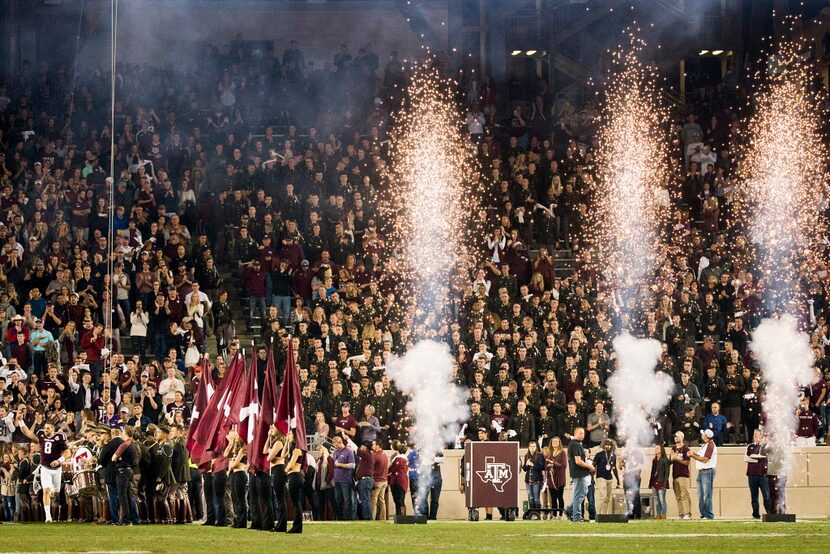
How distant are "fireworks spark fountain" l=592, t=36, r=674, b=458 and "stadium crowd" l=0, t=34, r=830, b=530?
0.39 metres

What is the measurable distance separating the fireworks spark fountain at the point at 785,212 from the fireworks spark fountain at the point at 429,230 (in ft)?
18.3

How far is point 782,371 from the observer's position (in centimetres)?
3006

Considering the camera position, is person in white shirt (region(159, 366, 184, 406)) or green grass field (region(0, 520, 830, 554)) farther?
person in white shirt (region(159, 366, 184, 406))

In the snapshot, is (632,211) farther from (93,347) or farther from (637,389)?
(93,347)

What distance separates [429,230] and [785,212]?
24.2 feet

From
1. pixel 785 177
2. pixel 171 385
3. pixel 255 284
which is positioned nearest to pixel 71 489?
pixel 171 385

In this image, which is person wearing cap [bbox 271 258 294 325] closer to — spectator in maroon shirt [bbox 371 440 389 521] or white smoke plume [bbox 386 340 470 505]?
white smoke plume [bbox 386 340 470 505]

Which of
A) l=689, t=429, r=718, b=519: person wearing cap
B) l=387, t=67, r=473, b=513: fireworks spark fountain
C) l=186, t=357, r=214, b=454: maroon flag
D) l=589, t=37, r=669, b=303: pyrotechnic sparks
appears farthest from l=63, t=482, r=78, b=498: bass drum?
l=589, t=37, r=669, b=303: pyrotechnic sparks

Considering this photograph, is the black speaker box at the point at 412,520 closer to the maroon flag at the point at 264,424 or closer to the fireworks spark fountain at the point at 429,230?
the fireworks spark fountain at the point at 429,230

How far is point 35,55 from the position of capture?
1641 inches

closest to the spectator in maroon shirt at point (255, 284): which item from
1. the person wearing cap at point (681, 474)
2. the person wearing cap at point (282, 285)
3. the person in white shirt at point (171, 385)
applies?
the person wearing cap at point (282, 285)

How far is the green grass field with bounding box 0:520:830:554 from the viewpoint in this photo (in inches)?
815

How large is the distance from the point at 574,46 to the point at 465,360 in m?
13.9

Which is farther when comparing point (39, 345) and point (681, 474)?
point (39, 345)
